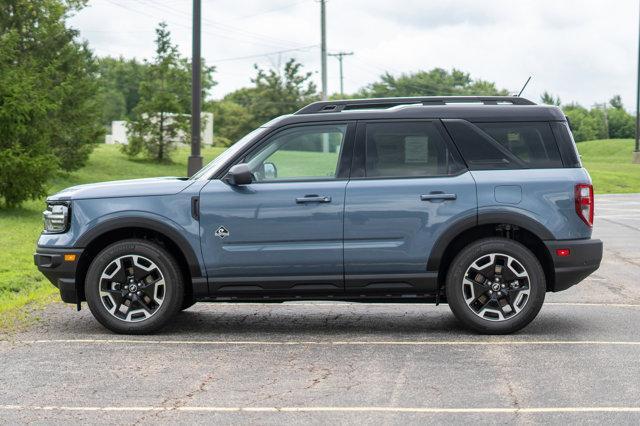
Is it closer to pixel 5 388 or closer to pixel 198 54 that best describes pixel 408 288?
pixel 5 388

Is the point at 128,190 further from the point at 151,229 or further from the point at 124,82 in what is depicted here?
the point at 124,82

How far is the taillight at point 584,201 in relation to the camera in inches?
333

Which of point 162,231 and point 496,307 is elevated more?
point 162,231

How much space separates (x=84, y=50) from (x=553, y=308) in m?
29.4

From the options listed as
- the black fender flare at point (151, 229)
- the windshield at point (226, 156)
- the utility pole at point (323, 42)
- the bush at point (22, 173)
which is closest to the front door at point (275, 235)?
the black fender flare at point (151, 229)

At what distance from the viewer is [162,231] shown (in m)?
8.53

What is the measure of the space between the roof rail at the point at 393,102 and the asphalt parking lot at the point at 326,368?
74.3 inches

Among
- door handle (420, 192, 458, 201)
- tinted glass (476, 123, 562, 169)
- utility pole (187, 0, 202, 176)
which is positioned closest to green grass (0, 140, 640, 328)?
door handle (420, 192, 458, 201)

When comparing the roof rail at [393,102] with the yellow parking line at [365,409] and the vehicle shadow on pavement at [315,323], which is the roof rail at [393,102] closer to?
the vehicle shadow on pavement at [315,323]

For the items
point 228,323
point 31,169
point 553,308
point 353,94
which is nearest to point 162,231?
point 228,323

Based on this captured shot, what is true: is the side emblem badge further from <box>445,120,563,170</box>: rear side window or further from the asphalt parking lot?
<box>445,120,563,170</box>: rear side window

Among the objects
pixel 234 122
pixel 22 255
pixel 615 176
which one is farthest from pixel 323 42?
pixel 234 122

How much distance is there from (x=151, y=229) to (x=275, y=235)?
1.03m

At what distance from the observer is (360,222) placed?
844 cm
